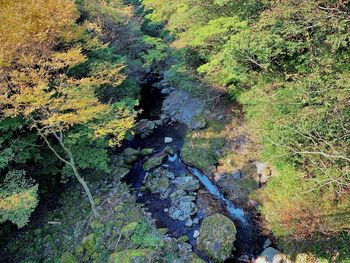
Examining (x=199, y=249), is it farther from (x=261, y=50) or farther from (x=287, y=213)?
(x=261, y=50)

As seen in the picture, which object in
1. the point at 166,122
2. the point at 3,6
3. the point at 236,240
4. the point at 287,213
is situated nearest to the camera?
the point at 287,213

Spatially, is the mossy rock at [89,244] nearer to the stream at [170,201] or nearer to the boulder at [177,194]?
the stream at [170,201]

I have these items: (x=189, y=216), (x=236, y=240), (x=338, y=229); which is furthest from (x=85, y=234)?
(x=338, y=229)

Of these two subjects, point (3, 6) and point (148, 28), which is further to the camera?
point (148, 28)

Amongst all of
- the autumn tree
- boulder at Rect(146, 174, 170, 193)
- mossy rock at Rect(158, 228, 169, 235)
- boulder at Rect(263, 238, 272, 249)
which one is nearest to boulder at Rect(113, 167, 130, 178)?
boulder at Rect(146, 174, 170, 193)

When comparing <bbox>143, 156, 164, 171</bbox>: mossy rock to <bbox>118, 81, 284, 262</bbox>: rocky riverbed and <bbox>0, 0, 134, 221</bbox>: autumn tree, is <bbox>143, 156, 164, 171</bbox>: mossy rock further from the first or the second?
<bbox>0, 0, 134, 221</bbox>: autumn tree

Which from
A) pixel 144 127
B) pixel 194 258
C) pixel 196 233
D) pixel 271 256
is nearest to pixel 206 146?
pixel 144 127

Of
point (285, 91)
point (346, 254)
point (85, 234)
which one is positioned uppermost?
point (285, 91)

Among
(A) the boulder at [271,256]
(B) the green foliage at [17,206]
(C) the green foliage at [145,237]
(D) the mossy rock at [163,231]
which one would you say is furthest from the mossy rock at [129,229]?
(A) the boulder at [271,256]
